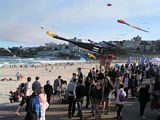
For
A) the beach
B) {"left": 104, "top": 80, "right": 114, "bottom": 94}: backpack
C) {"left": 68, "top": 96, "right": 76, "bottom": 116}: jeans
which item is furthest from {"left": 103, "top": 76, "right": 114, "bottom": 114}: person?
the beach

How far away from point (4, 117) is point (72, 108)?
2641 mm

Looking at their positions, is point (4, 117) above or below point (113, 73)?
below

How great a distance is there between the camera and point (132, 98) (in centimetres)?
1969

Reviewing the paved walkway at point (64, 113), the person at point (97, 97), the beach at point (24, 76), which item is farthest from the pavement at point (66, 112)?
the beach at point (24, 76)

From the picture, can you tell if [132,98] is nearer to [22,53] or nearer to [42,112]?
[42,112]

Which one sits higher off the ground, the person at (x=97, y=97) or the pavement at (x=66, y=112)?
the person at (x=97, y=97)

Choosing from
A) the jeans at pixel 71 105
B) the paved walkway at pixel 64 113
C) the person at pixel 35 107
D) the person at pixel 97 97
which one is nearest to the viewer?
the person at pixel 35 107

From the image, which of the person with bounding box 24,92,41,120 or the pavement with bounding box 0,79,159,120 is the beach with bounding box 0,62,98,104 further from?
the person with bounding box 24,92,41,120

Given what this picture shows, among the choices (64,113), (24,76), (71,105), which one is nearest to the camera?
(71,105)

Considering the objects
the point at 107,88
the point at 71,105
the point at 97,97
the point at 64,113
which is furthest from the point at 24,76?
the point at 97,97

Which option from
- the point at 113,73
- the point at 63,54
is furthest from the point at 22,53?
the point at 113,73

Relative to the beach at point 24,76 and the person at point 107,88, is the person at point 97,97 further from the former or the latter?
the beach at point 24,76

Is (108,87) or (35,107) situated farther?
(108,87)

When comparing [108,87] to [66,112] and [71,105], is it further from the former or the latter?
[66,112]
